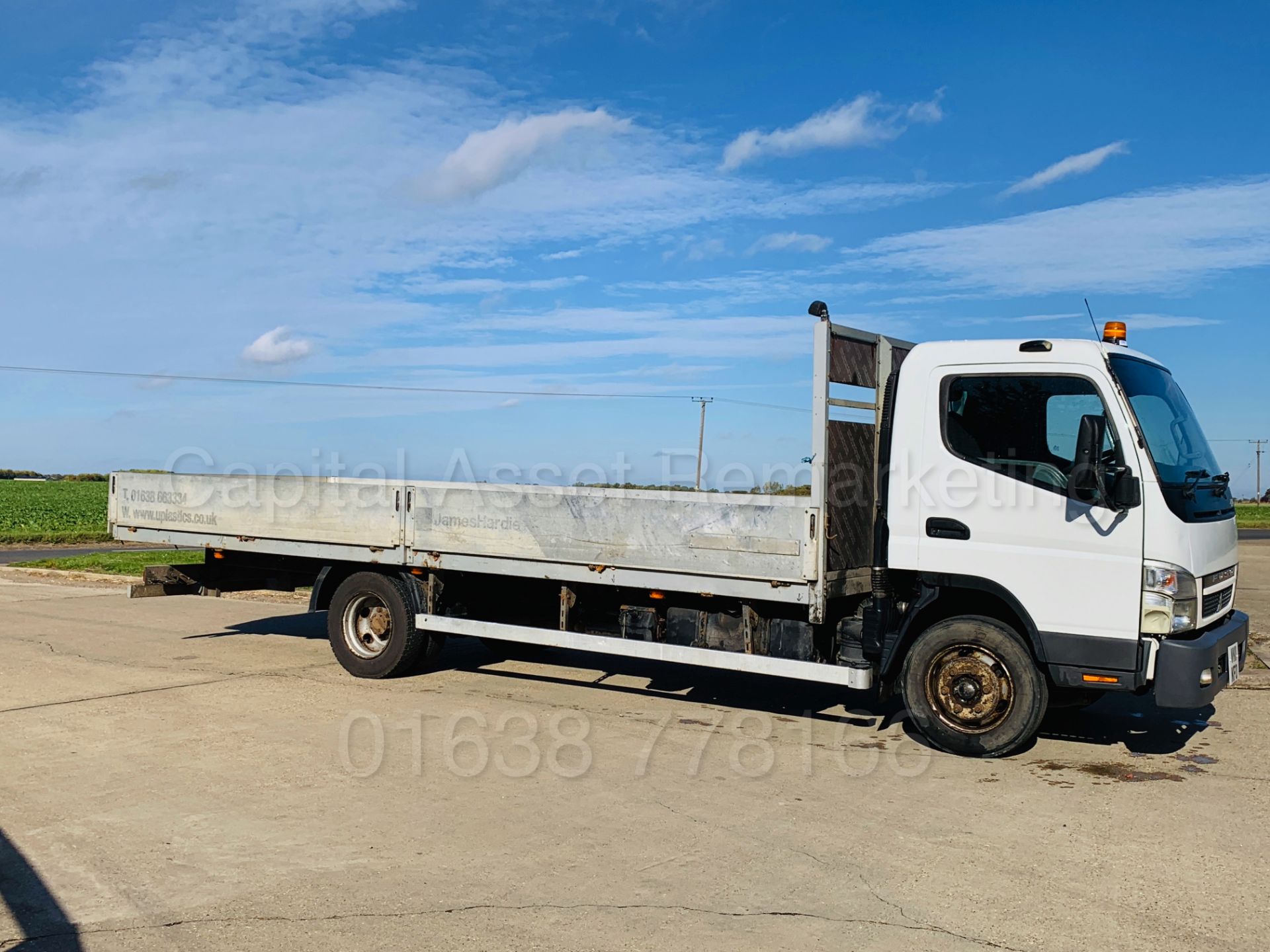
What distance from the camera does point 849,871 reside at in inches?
205

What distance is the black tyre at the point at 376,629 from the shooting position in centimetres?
971

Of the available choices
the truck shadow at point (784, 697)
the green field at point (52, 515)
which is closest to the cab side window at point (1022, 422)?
the truck shadow at point (784, 697)

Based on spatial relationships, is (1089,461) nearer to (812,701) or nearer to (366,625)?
(812,701)

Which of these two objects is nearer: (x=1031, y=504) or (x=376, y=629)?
(x=1031, y=504)

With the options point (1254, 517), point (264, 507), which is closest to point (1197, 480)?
point (264, 507)

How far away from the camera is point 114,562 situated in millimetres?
20781

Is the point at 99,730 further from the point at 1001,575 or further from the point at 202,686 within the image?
the point at 1001,575

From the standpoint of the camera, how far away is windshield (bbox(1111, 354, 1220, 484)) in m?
6.93

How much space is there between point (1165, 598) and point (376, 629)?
20.4 feet

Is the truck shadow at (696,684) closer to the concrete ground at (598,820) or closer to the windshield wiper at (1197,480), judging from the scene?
the concrete ground at (598,820)

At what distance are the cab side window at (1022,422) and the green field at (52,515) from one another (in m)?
11.6

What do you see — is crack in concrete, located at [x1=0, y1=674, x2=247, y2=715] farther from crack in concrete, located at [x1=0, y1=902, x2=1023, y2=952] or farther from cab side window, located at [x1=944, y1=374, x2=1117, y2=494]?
cab side window, located at [x1=944, y1=374, x2=1117, y2=494]

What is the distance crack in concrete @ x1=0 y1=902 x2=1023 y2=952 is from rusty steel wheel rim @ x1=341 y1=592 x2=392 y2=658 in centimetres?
543

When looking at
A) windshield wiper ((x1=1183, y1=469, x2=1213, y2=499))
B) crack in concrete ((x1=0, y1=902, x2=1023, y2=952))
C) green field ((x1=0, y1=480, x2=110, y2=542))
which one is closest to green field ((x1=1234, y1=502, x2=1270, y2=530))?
green field ((x1=0, y1=480, x2=110, y2=542))
